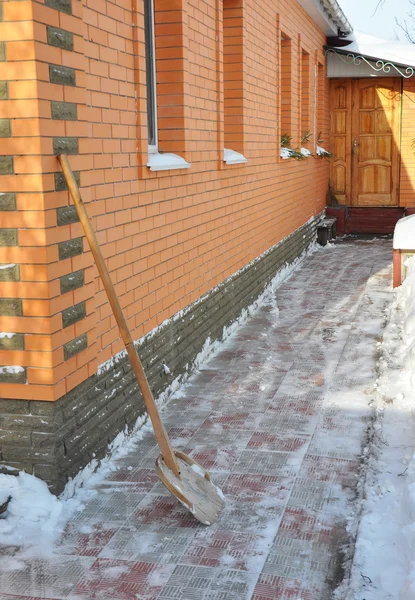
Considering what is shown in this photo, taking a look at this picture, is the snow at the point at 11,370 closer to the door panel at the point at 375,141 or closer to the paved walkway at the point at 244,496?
the paved walkway at the point at 244,496

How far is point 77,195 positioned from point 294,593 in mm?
1880

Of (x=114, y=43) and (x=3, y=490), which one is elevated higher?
(x=114, y=43)

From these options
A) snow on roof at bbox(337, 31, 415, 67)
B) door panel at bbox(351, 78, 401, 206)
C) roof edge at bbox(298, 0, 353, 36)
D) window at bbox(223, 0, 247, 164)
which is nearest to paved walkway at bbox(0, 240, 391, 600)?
window at bbox(223, 0, 247, 164)

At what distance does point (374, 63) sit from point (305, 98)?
254 cm

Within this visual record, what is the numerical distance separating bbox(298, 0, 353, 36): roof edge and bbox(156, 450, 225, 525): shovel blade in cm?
876

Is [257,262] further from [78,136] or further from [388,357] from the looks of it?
[78,136]

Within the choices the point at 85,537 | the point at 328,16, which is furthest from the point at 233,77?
the point at 328,16

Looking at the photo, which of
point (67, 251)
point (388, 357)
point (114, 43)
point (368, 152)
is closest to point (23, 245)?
point (67, 251)

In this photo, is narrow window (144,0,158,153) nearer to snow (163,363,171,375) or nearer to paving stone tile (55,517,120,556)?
snow (163,363,171,375)

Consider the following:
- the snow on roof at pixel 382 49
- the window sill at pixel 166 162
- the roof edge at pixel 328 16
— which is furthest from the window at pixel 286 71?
the window sill at pixel 166 162

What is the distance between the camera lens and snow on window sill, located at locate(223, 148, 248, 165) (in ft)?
21.9

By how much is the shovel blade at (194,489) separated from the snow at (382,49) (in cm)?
1106

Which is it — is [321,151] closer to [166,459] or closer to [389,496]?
[389,496]

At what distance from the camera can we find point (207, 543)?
3271 millimetres
